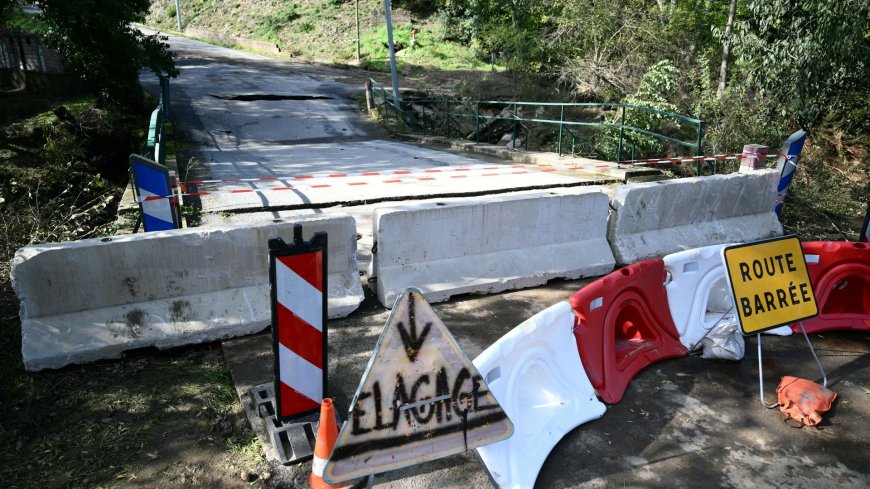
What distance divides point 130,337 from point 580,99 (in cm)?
2013

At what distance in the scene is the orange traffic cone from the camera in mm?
3312

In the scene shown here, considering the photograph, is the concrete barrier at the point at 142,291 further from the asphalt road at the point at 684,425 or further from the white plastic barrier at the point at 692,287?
the white plastic barrier at the point at 692,287

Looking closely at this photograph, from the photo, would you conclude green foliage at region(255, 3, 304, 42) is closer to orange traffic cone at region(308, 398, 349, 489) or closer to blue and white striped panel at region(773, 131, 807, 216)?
blue and white striped panel at region(773, 131, 807, 216)

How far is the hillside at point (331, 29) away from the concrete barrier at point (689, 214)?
2708cm

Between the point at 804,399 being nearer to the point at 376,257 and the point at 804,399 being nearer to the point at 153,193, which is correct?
the point at 376,257

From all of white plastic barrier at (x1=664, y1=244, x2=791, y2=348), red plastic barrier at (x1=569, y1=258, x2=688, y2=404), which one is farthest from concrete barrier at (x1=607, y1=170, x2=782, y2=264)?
red plastic barrier at (x1=569, y1=258, x2=688, y2=404)

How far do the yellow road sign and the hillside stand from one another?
30091mm

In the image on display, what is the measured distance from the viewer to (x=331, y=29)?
4388 centimetres

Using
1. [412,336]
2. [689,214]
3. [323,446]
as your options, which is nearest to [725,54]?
[689,214]

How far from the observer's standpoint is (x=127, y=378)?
442cm

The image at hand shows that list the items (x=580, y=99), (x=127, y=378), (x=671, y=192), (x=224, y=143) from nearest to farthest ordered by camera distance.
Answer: (x=127, y=378) < (x=671, y=192) < (x=224, y=143) < (x=580, y=99)

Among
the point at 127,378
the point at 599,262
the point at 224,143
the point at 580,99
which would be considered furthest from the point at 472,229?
the point at 580,99

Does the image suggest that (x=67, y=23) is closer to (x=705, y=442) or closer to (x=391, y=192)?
(x=391, y=192)

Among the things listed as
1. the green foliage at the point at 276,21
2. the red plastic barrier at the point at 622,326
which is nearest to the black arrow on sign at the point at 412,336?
the red plastic barrier at the point at 622,326
